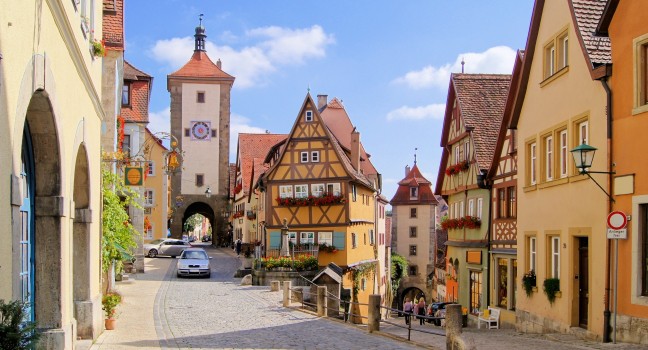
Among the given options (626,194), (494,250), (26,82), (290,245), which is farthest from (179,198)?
(26,82)

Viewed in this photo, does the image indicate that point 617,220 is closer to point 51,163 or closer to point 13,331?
point 51,163

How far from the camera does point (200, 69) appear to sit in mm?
66688

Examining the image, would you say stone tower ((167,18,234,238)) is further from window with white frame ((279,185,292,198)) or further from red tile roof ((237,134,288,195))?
window with white frame ((279,185,292,198))

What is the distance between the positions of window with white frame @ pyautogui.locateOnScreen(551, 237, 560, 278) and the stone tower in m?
49.3

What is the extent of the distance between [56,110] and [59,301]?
2704 mm

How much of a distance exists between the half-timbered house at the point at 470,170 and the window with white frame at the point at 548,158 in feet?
22.5

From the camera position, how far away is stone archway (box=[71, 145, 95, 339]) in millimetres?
13039

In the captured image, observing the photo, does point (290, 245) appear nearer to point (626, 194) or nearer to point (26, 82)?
point (626, 194)

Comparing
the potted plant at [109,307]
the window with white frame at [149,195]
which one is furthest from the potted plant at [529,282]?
the window with white frame at [149,195]

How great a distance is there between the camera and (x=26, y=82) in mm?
7027

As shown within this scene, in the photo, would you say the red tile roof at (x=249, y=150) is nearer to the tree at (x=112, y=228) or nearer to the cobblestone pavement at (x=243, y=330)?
the cobblestone pavement at (x=243, y=330)

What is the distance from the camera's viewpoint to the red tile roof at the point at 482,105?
27203 millimetres

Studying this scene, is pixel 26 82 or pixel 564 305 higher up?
pixel 26 82

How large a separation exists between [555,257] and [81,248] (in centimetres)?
1109
